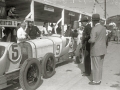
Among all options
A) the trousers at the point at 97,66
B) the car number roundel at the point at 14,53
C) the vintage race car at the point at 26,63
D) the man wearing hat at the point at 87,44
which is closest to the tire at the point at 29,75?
the vintage race car at the point at 26,63

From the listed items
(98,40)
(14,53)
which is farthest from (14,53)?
(98,40)

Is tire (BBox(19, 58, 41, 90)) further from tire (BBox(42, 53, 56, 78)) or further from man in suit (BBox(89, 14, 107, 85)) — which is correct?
man in suit (BBox(89, 14, 107, 85))

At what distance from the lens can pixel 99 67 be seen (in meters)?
4.85

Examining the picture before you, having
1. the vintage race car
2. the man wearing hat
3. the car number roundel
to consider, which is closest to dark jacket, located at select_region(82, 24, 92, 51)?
the man wearing hat

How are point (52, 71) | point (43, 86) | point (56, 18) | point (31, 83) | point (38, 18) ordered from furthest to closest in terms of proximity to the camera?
1. point (56, 18)
2. point (38, 18)
3. point (52, 71)
4. point (43, 86)
5. point (31, 83)

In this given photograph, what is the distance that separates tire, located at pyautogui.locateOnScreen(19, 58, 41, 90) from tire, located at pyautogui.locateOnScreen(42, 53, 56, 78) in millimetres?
639

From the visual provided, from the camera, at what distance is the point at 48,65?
5.70 m

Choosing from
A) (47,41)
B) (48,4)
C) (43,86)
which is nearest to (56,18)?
(48,4)

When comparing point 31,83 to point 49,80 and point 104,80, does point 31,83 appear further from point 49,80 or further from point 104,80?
point 104,80

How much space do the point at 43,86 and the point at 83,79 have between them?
137 centimetres

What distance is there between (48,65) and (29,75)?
121 cm

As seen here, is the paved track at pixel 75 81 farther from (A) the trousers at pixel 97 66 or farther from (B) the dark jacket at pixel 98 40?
(B) the dark jacket at pixel 98 40

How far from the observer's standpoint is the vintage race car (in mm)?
4136

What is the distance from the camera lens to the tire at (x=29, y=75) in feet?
13.8
